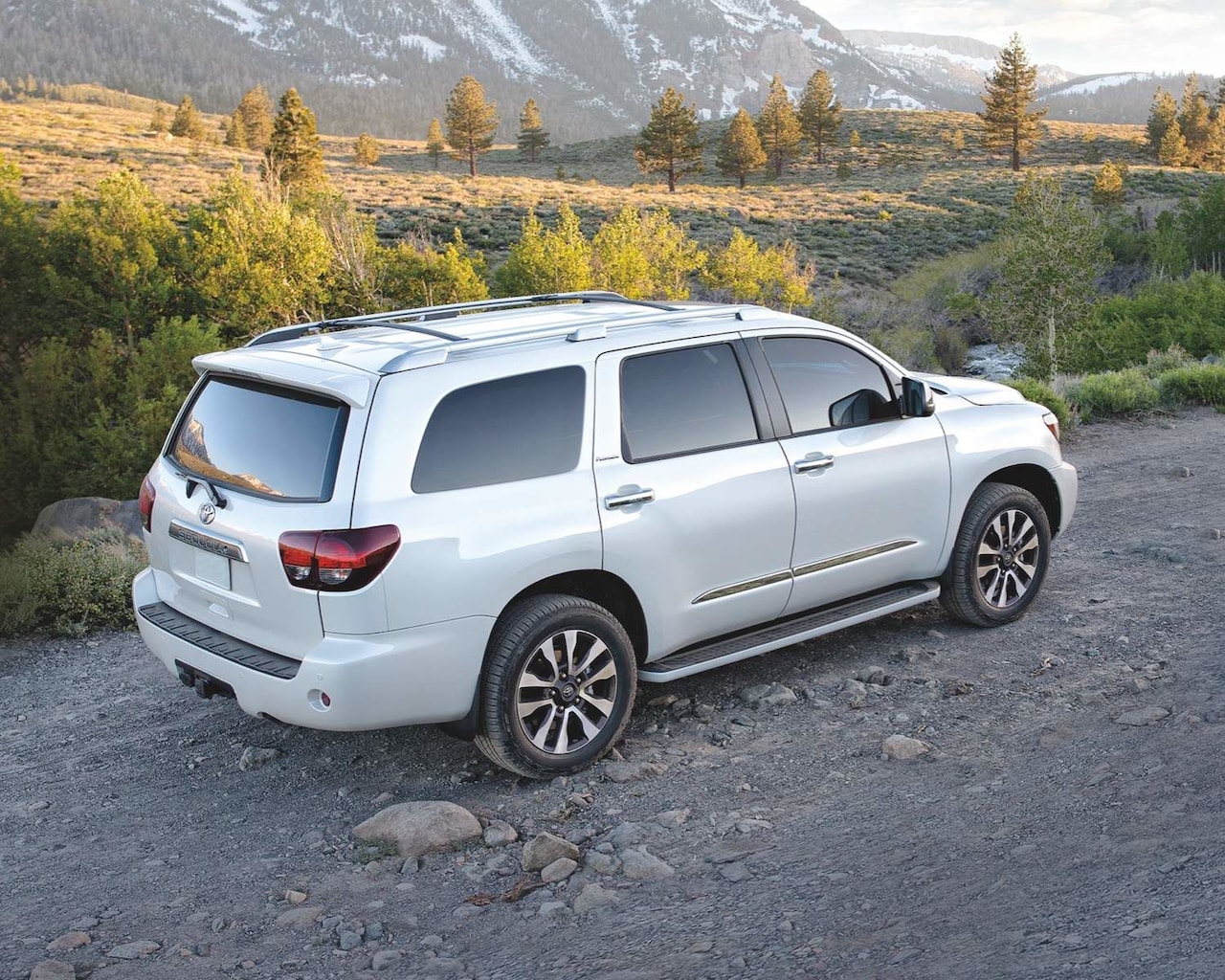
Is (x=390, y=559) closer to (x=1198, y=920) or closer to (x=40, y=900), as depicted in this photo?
(x=40, y=900)

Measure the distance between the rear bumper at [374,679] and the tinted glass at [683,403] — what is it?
1.11 metres

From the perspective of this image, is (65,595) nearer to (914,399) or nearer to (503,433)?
(503,433)

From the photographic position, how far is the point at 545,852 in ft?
13.4

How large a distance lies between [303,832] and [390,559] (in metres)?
1.20

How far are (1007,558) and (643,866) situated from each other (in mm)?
3245

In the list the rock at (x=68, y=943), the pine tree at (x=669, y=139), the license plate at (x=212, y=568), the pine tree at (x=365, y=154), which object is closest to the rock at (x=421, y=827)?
the rock at (x=68, y=943)

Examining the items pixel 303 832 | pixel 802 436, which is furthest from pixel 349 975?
pixel 802 436

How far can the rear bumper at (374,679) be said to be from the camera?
4.14 meters

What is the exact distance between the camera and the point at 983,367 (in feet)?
108

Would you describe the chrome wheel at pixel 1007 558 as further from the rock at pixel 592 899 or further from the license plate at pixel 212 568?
the license plate at pixel 212 568

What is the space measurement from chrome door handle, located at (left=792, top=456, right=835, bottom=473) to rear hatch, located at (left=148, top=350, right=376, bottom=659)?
6.82 feet

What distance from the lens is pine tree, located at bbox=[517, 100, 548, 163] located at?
363 ft

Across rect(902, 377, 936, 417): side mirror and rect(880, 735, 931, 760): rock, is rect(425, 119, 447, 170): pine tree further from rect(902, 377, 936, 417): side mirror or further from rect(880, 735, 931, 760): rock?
rect(880, 735, 931, 760): rock

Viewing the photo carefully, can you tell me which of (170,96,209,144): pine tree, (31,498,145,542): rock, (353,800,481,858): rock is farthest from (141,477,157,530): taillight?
(170,96,209,144): pine tree
